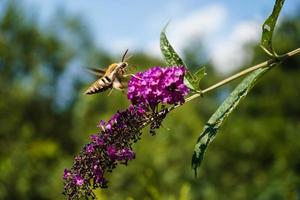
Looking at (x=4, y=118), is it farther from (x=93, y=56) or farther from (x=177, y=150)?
(x=93, y=56)

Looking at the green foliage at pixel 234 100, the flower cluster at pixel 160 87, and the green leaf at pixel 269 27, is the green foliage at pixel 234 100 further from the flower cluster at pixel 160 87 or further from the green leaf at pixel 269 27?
the flower cluster at pixel 160 87

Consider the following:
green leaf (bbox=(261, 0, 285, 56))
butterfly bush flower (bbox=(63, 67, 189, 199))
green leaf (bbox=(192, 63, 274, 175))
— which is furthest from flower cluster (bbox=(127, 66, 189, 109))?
green leaf (bbox=(261, 0, 285, 56))

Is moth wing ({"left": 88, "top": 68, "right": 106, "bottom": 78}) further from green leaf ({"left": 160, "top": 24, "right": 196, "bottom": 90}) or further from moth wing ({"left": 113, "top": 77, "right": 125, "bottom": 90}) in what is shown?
green leaf ({"left": 160, "top": 24, "right": 196, "bottom": 90})

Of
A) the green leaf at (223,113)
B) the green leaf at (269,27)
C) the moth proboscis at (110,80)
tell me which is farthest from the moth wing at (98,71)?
the green leaf at (269,27)

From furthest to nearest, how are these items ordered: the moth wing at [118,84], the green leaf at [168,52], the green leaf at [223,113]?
the moth wing at [118,84]
the green leaf at [168,52]
the green leaf at [223,113]

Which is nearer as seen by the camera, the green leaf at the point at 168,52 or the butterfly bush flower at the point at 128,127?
the butterfly bush flower at the point at 128,127
